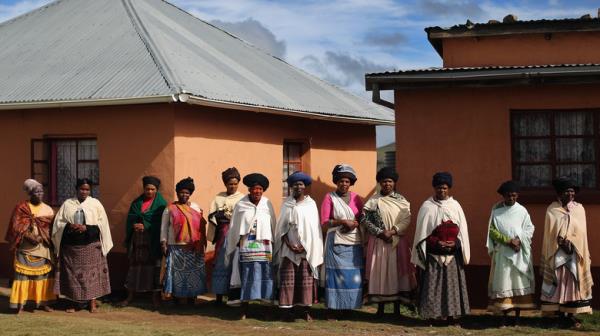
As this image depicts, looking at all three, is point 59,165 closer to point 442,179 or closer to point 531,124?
point 442,179

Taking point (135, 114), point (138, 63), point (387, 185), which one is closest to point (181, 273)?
point (135, 114)

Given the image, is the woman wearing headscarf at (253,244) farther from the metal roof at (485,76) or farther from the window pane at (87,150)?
the window pane at (87,150)

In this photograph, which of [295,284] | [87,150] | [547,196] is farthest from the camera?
[87,150]

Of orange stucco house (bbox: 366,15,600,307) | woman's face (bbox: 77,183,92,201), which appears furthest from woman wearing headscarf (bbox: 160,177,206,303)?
orange stucco house (bbox: 366,15,600,307)

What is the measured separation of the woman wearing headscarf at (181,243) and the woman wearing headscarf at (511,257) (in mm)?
3389

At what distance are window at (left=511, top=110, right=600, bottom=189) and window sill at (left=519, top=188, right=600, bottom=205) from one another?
0.30ft

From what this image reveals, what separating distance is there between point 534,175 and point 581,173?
1.64 ft

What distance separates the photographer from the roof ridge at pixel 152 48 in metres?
10.0

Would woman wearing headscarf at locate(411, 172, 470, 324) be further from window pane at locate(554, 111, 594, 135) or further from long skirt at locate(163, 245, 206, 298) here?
long skirt at locate(163, 245, 206, 298)

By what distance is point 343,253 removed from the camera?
8523mm

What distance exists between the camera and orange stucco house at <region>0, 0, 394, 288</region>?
10.3 metres

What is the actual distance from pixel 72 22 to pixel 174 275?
579cm

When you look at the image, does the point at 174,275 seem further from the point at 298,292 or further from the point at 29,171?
the point at 29,171

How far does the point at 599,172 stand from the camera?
29.2 feet
